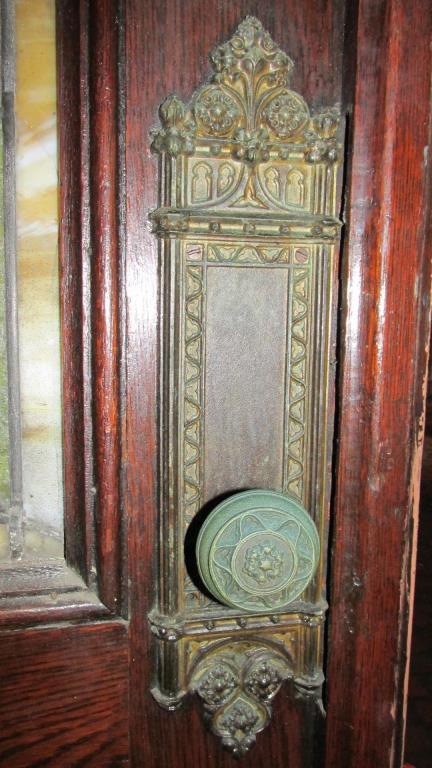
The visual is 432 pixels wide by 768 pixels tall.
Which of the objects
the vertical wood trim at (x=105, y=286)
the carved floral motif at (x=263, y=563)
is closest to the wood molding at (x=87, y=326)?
the vertical wood trim at (x=105, y=286)

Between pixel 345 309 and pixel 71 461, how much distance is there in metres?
0.26

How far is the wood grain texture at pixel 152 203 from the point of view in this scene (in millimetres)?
438

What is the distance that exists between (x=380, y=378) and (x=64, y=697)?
0.36m

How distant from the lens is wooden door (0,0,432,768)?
44 cm

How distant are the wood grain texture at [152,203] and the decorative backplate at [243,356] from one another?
1cm

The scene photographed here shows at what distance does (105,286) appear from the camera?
0.45 meters

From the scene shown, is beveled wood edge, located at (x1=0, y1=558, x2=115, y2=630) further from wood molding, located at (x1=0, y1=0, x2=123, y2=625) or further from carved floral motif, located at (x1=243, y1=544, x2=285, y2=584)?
carved floral motif, located at (x1=243, y1=544, x2=285, y2=584)

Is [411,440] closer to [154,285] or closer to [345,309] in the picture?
[345,309]

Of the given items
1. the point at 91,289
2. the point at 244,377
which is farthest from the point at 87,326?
the point at 244,377

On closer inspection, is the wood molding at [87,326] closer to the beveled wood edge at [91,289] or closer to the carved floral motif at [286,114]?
the beveled wood edge at [91,289]

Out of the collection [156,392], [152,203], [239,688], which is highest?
[152,203]

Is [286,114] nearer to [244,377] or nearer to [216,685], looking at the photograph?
[244,377]

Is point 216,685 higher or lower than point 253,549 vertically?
lower

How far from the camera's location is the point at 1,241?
1.50 ft
